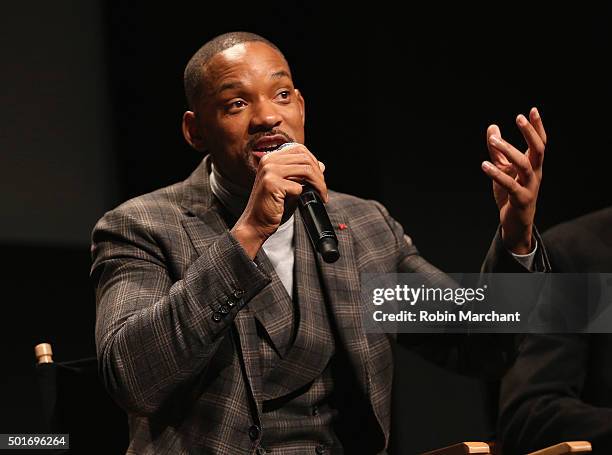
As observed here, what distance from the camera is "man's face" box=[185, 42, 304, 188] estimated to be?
2.04 metres

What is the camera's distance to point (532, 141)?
6.20 ft

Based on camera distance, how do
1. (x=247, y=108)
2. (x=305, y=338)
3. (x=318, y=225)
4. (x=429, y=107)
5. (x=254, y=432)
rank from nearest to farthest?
(x=318, y=225)
(x=254, y=432)
(x=305, y=338)
(x=247, y=108)
(x=429, y=107)

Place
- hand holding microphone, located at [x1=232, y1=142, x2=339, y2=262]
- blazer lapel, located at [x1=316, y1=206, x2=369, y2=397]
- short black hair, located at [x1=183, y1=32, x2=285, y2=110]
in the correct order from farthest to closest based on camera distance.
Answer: short black hair, located at [x1=183, y1=32, x2=285, y2=110] < blazer lapel, located at [x1=316, y1=206, x2=369, y2=397] < hand holding microphone, located at [x1=232, y1=142, x2=339, y2=262]

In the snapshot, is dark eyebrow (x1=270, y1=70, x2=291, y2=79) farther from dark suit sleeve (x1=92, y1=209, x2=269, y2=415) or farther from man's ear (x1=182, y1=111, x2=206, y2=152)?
dark suit sleeve (x1=92, y1=209, x2=269, y2=415)

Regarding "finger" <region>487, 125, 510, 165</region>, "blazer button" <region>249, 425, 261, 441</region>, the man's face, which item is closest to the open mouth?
the man's face

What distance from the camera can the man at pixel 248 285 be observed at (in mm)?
1751

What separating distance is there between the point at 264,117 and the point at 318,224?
426mm

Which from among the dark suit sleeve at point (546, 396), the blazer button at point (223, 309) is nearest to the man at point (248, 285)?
the blazer button at point (223, 309)

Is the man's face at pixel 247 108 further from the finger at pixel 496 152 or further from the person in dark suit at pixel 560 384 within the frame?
the person in dark suit at pixel 560 384

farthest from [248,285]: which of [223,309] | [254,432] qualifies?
[254,432]

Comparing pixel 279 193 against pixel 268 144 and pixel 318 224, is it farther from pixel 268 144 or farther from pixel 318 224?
pixel 268 144

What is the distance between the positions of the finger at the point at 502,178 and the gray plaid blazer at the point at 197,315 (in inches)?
7.2

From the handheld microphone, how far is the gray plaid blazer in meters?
0.14

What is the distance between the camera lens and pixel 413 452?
2658 mm
